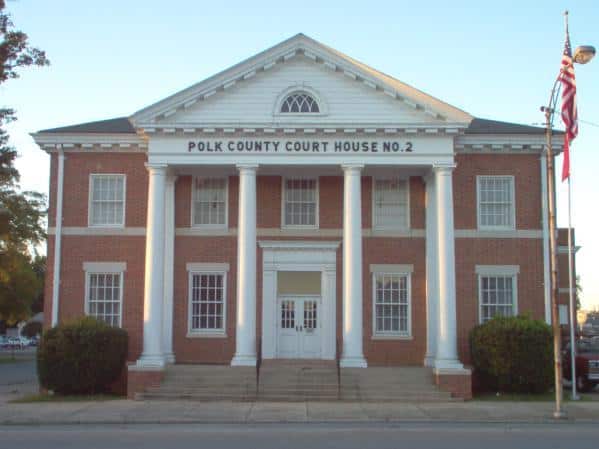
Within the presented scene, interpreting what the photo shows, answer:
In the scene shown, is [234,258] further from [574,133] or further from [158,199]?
[574,133]

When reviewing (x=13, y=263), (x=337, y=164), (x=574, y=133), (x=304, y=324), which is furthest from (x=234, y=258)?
(x=13, y=263)

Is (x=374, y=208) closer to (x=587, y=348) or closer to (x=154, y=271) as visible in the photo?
(x=154, y=271)

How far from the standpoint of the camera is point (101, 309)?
2425 cm

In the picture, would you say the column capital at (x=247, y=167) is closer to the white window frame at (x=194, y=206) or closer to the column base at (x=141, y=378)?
the white window frame at (x=194, y=206)

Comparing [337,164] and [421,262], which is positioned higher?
[337,164]

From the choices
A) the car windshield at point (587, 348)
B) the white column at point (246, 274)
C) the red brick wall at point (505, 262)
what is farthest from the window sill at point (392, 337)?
the car windshield at point (587, 348)

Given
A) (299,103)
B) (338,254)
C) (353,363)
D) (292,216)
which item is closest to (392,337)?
(353,363)

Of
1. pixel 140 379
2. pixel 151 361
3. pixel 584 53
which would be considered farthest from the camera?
pixel 151 361

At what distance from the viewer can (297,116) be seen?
2273cm

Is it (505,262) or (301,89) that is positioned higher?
(301,89)

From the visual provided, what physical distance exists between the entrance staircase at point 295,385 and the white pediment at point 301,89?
7.31 meters

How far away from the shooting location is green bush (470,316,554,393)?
2127 centimetres

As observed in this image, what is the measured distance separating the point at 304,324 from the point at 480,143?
8.26 m

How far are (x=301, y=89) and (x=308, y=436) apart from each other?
1182 cm
